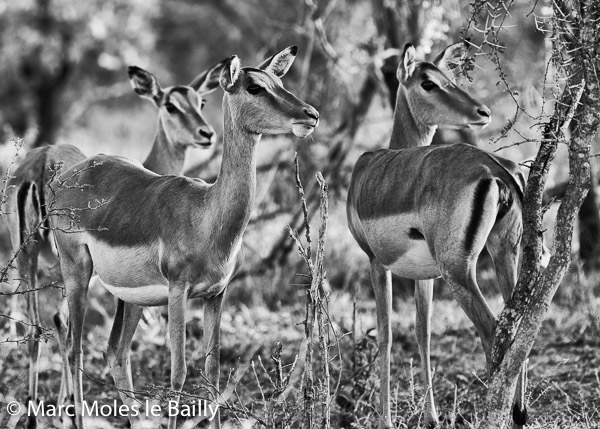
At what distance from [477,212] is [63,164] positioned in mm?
2207

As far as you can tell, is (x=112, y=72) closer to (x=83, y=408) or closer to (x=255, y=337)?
(x=255, y=337)

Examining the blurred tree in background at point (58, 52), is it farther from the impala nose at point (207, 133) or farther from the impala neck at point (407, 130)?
the impala neck at point (407, 130)

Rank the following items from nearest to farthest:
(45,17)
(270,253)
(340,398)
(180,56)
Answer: (340,398)
(270,253)
(45,17)
(180,56)

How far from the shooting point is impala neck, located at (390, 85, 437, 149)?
6195mm

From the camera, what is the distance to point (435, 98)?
6.04 m

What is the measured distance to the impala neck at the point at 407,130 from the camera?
6.20 m

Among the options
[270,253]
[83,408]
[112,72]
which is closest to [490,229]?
[83,408]

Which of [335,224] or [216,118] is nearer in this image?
[335,224]

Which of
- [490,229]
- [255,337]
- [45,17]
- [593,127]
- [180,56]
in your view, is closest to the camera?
[593,127]

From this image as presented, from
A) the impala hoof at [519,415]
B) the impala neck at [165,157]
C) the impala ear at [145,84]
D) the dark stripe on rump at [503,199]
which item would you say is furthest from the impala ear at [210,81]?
Result: the impala hoof at [519,415]

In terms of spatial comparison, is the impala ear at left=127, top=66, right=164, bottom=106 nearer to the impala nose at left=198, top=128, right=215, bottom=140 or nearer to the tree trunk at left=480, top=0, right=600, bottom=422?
the impala nose at left=198, top=128, right=215, bottom=140

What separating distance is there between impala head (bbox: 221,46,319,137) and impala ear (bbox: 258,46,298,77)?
0.26 meters

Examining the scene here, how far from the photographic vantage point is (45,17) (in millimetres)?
17859

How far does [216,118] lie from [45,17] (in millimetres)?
3915
